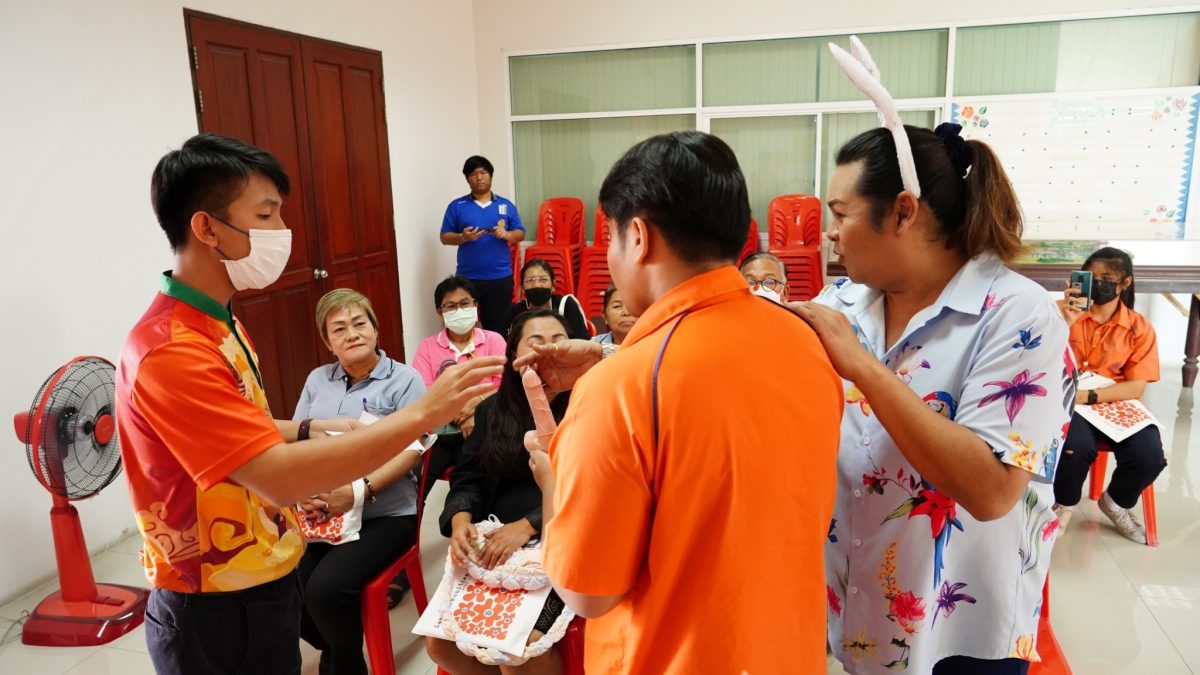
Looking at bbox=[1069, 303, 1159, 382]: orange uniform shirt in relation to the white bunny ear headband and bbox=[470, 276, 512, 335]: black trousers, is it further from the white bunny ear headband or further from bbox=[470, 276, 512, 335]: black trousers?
bbox=[470, 276, 512, 335]: black trousers

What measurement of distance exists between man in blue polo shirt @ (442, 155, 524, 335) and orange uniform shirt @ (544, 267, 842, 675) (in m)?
4.77

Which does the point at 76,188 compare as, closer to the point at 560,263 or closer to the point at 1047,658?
the point at 560,263

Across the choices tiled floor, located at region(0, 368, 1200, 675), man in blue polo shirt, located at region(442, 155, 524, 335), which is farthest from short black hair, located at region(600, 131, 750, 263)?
man in blue polo shirt, located at region(442, 155, 524, 335)

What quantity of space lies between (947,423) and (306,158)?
4.26 metres

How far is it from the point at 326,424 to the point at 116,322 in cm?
219

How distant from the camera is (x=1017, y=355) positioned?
1.08 m

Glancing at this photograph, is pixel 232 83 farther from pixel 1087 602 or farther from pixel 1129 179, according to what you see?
pixel 1129 179

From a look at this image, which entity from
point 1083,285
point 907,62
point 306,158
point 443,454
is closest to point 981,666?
point 443,454

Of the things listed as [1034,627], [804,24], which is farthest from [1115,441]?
[804,24]

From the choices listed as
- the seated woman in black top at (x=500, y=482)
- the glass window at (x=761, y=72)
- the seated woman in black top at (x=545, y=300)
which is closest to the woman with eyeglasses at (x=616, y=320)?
the seated woman in black top at (x=545, y=300)

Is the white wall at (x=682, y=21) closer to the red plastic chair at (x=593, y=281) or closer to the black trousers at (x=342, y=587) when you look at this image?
the red plastic chair at (x=593, y=281)

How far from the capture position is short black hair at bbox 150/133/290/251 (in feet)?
4.35

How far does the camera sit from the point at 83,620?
8.69 feet

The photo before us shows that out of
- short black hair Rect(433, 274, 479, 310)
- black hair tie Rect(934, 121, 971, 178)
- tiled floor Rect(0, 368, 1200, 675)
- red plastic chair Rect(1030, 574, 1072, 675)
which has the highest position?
black hair tie Rect(934, 121, 971, 178)
